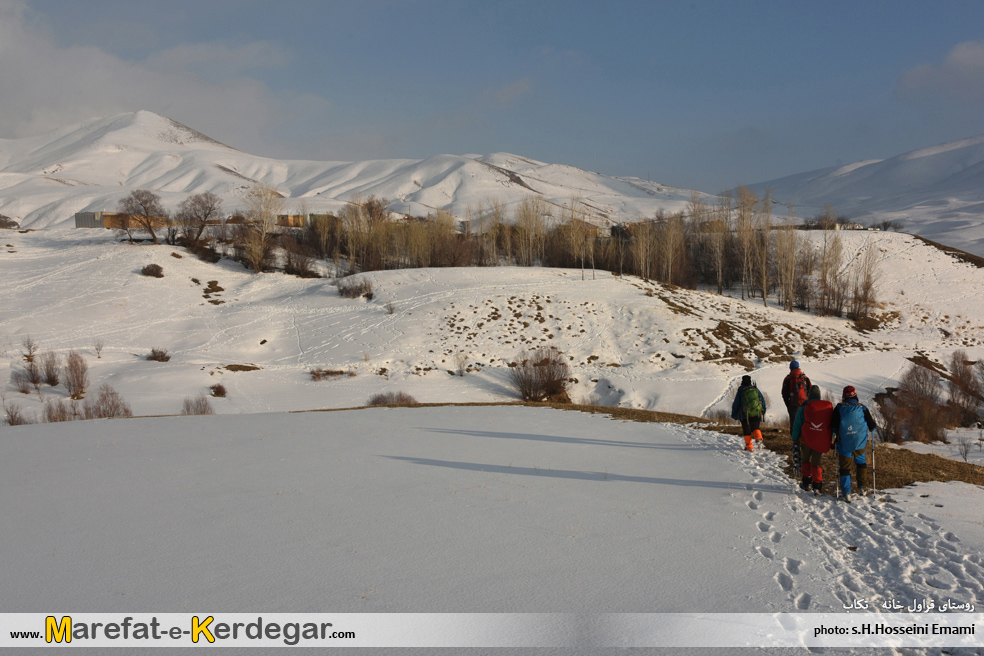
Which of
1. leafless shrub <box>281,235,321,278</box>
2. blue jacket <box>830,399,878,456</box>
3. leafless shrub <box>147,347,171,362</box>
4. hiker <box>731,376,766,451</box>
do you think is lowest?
leafless shrub <box>147,347,171,362</box>

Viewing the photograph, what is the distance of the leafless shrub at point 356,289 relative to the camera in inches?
1677

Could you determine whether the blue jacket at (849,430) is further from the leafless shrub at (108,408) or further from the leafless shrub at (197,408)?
the leafless shrub at (108,408)

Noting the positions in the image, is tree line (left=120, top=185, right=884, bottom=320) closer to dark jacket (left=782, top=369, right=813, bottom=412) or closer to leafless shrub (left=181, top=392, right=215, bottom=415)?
leafless shrub (left=181, top=392, right=215, bottom=415)

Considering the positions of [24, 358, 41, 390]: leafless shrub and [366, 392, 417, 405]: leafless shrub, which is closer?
[366, 392, 417, 405]: leafless shrub

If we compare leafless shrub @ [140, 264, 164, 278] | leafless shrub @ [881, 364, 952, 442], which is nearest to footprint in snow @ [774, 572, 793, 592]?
leafless shrub @ [881, 364, 952, 442]

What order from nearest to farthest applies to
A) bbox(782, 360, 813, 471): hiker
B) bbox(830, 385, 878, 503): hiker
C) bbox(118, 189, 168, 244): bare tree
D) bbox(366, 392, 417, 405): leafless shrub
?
bbox(830, 385, 878, 503): hiker → bbox(782, 360, 813, 471): hiker → bbox(366, 392, 417, 405): leafless shrub → bbox(118, 189, 168, 244): bare tree

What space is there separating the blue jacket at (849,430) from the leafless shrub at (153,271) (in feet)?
176

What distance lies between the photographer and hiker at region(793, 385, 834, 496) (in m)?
7.54

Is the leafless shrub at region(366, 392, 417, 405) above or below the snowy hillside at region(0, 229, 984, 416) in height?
below

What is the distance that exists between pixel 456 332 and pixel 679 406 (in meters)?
16.0

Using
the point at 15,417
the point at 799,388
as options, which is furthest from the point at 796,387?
the point at 15,417

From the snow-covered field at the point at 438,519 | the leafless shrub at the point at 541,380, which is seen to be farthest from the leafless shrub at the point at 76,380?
the leafless shrub at the point at 541,380

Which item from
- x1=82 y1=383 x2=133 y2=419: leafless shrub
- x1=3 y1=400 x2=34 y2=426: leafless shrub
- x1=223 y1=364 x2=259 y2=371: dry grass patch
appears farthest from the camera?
x1=223 y1=364 x2=259 y2=371: dry grass patch

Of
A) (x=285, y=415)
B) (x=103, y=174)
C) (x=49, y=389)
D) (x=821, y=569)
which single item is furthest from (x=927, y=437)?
(x=103, y=174)
